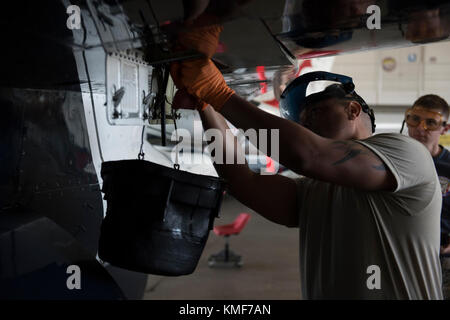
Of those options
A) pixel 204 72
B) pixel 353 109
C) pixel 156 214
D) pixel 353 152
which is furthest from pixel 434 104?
pixel 156 214

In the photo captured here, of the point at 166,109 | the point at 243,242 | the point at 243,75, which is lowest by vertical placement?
the point at 243,242

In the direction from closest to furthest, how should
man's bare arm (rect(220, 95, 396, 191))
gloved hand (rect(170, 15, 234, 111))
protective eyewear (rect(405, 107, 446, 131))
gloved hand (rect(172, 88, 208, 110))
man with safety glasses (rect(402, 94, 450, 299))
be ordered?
man's bare arm (rect(220, 95, 396, 191)) < gloved hand (rect(170, 15, 234, 111)) < gloved hand (rect(172, 88, 208, 110)) < man with safety glasses (rect(402, 94, 450, 299)) < protective eyewear (rect(405, 107, 446, 131))

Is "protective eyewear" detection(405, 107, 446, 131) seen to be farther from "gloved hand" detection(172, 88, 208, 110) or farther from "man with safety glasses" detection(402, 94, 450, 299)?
"gloved hand" detection(172, 88, 208, 110)

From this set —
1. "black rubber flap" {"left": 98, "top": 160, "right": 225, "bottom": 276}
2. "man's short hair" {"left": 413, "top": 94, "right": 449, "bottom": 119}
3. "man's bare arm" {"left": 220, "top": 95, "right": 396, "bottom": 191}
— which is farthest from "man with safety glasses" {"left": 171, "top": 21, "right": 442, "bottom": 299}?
"man's short hair" {"left": 413, "top": 94, "right": 449, "bottom": 119}

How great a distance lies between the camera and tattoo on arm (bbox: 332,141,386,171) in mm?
1269

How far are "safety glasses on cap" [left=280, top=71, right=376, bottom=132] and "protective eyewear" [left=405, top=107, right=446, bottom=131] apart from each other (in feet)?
4.86

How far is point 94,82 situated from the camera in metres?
2.18

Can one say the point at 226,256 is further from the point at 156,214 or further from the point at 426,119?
the point at 156,214

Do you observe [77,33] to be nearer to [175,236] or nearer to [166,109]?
[166,109]

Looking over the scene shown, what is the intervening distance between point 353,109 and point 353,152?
30 centimetres

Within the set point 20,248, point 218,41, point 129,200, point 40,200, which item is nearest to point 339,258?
point 129,200

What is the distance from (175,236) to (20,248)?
662 mm

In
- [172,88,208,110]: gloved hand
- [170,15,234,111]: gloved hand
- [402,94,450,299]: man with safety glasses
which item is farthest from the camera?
[402,94,450,299]: man with safety glasses

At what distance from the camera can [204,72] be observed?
142 centimetres
